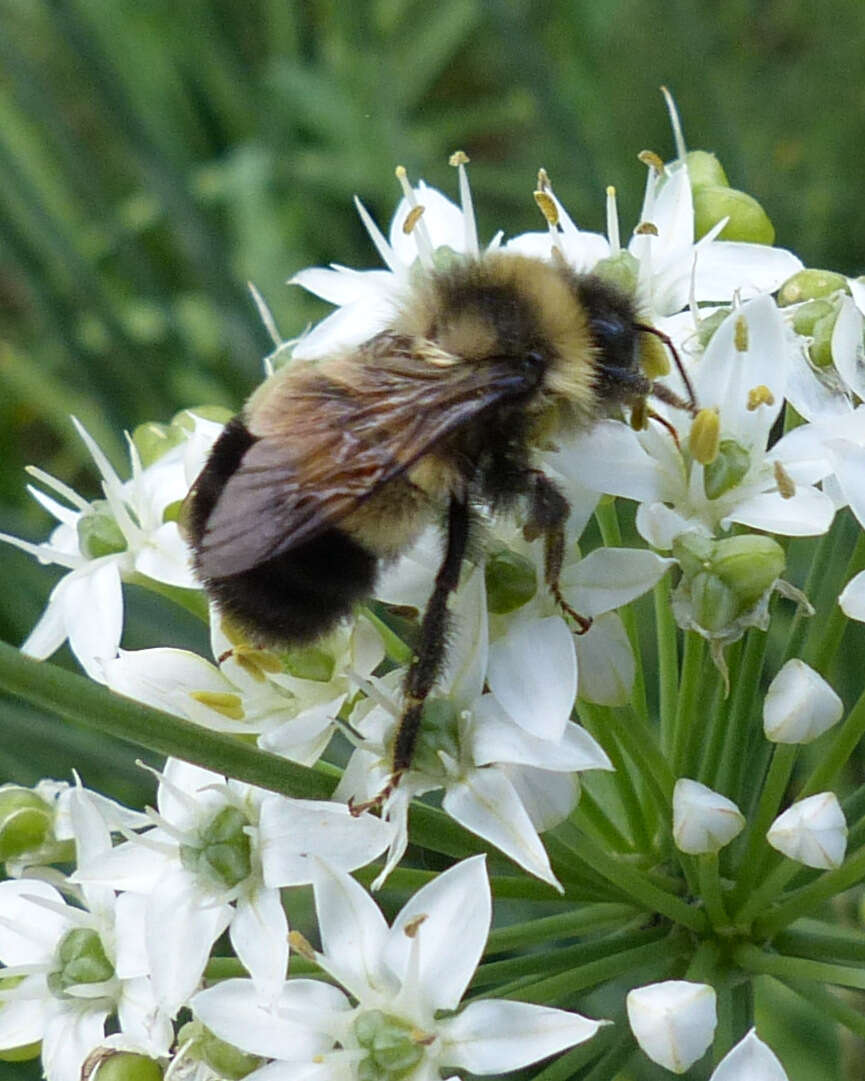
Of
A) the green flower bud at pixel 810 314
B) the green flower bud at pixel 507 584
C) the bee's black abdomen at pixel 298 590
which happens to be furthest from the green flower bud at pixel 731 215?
the bee's black abdomen at pixel 298 590

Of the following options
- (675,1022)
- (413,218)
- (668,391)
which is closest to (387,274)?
(413,218)

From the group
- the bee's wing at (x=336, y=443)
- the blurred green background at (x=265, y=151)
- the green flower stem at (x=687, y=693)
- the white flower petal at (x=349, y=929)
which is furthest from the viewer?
the blurred green background at (x=265, y=151)

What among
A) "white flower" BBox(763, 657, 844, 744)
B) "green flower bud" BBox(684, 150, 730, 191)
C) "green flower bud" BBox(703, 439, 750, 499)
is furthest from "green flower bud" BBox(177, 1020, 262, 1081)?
"green flower bud" BBox(684, 150, 730, 191)

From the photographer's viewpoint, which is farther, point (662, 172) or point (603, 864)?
point (662, 172)

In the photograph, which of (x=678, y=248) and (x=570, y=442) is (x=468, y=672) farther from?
(x=678, y=248)

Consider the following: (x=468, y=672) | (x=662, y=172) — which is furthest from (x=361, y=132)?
(x=468, y=672)

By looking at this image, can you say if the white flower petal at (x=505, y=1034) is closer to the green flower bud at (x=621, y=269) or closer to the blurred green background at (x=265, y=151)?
the green flower bud at (x=621, y=269)
